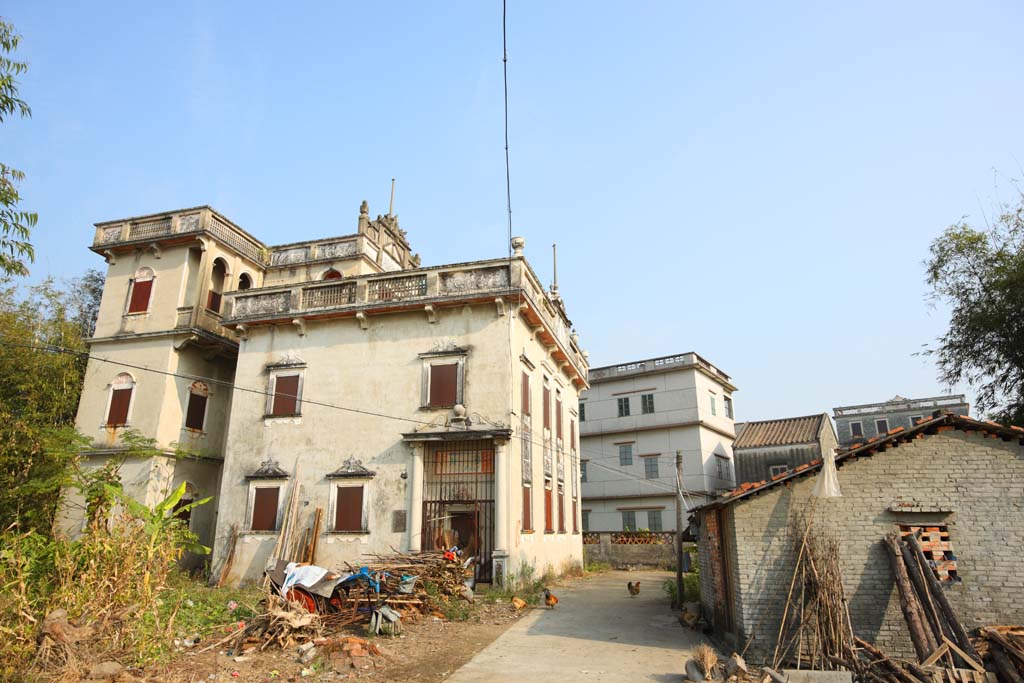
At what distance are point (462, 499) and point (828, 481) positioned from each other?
9533 millimetres

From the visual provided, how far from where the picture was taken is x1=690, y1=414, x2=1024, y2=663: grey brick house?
9406 millimetres

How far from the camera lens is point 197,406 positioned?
2125 centimetres

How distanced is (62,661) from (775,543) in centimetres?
1005

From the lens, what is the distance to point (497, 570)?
51.2 feet

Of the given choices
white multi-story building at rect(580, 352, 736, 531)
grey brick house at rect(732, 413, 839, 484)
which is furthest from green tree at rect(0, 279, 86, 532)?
grey brick house at rect(732, 413, 839, 484)

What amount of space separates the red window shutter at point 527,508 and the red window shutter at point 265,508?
282 inches

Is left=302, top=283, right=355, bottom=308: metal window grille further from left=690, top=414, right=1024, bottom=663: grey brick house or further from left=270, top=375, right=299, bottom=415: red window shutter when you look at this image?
left=690, top=414, right=1024, bottom=663: grey brick house

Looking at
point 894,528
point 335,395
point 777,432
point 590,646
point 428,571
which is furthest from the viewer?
point 777,432

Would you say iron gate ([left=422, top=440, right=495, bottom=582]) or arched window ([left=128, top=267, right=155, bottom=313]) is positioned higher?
arched window ([left=128, top=267, right=155, bottom=313])

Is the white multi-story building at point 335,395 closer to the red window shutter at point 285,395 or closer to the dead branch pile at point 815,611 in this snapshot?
the red window shutter at point 285,395

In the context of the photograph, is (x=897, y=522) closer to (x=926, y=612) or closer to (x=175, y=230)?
(x=926, y=612)

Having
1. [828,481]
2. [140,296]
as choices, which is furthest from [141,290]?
[828,481]

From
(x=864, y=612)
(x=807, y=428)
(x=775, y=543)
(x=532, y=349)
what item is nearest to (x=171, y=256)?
(x=532, y=349)

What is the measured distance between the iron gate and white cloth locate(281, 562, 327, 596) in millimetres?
4422
